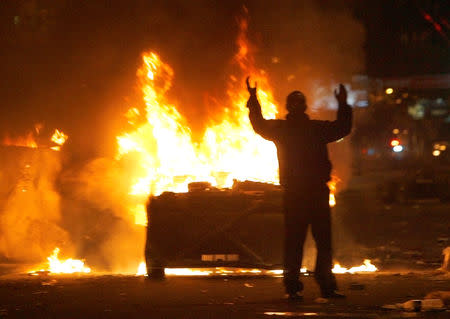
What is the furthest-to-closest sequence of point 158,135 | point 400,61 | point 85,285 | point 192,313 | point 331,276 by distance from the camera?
point 400,61, point 158,135, point 85,285, point 331,276, point 192,313

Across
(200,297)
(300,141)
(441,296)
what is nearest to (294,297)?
(200,297)

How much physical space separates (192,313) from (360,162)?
44.1 m

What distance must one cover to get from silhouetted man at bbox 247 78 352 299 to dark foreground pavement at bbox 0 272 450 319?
0.34 metres

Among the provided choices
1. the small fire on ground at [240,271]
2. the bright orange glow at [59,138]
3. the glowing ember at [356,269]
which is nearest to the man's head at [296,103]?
the small fire on ground at [240,271]

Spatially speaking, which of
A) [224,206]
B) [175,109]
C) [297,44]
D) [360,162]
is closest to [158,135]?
[175,109]

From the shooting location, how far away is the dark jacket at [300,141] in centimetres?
826

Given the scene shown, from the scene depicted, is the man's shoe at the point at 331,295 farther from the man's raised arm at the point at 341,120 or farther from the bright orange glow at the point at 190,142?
the bright orange glow at the point at 190,142

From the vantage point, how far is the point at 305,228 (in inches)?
329

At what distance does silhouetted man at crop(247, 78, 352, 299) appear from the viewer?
27.0 ft

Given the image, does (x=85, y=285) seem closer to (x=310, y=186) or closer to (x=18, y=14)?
(x=310, y=186)

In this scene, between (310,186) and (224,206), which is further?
(224,206)

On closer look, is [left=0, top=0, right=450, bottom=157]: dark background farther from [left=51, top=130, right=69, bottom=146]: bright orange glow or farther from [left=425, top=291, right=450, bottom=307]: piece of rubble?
[left=425, top=291, right=450, bottom=307]: piece of rubble

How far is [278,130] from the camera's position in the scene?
8.33 metres

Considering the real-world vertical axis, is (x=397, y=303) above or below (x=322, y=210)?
below
